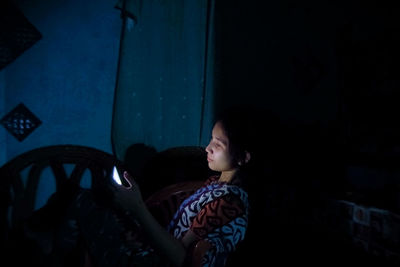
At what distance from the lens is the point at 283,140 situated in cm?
197

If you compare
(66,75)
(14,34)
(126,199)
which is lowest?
(126,199)

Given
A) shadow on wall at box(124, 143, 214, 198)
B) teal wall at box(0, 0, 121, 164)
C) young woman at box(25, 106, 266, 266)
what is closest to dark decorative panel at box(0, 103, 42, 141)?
teal wall at box(0, 0, 121, 164)

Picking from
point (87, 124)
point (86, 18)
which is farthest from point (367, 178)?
point (86, 18)

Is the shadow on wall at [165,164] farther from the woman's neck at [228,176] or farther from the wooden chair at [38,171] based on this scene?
the woman's neck at [228,176]

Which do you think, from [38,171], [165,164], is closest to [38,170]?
[38,171]

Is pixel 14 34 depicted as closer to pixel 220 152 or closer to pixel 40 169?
pixel 40 169

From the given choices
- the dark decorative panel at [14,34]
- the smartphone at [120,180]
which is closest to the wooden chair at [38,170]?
the dark decorative panel at [14,34]

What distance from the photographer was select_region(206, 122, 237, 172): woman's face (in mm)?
1171

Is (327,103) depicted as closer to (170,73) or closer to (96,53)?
(170,73)

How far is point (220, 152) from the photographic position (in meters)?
1.18

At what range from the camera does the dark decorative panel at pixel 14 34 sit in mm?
1990

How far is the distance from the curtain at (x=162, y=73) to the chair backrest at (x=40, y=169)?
168mm

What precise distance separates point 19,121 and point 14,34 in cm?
58

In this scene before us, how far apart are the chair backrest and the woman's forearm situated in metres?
0.97
